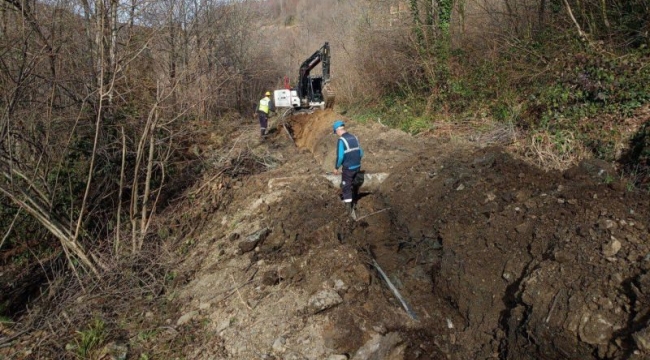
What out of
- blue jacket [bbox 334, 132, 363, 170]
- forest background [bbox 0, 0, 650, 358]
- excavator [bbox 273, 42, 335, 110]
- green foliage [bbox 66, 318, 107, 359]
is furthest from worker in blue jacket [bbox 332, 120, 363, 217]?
excavator [bbox 273, 42, 335, 110]

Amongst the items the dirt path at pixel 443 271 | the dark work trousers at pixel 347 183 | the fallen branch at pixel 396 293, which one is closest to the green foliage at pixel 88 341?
the dirt path at pixel 443 271

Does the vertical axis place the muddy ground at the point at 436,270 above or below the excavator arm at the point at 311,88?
below

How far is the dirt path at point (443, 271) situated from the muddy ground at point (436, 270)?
0.05 feet

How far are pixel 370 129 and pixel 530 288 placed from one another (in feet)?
29.1

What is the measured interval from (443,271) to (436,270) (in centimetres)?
14

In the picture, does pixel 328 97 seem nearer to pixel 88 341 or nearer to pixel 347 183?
pixel 347 183

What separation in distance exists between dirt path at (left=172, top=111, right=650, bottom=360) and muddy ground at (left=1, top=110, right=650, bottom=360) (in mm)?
16

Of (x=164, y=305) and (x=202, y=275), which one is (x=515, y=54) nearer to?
(x=202, y=275)

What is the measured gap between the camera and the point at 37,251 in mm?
7746

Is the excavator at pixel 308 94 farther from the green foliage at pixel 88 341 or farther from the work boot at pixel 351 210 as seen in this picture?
the green foliage at pixel 88 341

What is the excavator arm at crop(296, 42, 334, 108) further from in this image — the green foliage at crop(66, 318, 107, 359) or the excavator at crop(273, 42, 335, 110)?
the green foliage at crop(66, 318, 107, 359)

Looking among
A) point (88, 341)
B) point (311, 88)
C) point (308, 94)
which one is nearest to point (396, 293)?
point (88, 341)

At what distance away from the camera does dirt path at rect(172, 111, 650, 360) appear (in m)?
3.68

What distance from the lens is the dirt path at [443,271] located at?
3682 mm
